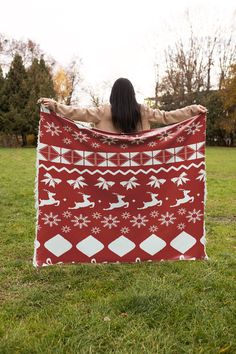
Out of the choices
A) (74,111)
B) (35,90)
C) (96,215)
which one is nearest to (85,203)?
(96,215)

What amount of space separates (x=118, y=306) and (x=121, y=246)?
0.88 m

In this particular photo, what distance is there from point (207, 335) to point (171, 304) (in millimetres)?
550

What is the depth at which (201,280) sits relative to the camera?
4.46 m

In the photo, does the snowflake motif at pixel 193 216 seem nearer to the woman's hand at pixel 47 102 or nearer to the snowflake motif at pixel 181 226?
the snowflake motif at pixel 181 226

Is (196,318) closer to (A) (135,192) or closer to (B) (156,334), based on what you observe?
(B) (156,334)

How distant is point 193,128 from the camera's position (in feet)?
15.5

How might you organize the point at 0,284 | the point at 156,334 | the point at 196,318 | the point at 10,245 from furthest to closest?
the point at 10,245, the point at 0,284, the point at 196,318, the point at 156,334

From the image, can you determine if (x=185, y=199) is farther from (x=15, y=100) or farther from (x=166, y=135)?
(x=15, y=100)

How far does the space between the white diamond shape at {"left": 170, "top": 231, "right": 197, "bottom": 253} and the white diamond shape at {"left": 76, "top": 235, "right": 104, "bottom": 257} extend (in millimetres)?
843

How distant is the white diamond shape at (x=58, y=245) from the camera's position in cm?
439

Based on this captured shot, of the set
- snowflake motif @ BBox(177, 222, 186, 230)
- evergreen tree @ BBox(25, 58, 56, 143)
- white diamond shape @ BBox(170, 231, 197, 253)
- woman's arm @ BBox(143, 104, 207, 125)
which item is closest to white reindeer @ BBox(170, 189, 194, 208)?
snowflake motif @ BBox(177, 222, 186, 230)

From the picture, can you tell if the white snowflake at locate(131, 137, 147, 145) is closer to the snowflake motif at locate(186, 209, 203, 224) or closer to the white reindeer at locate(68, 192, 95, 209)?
→ the white reindeer at locate(68, 192, 95, 209)

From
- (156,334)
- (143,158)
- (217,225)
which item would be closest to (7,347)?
(156,334)

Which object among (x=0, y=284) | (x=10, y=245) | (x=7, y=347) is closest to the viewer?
(x=7, y=347)
